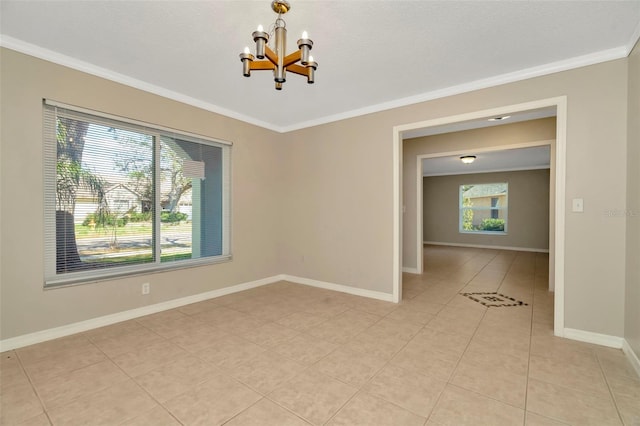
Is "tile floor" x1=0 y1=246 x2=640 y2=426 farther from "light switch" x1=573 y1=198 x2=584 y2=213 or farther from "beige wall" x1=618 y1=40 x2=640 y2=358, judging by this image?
"light switch" x1=573 y1=198 x2=584 y2=213

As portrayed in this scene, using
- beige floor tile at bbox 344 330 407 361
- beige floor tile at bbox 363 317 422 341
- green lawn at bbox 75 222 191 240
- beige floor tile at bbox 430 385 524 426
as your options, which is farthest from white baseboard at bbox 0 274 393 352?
beige floor tile at bbox 430 385 524 426

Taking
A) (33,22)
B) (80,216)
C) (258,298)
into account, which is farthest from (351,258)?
(33,22)

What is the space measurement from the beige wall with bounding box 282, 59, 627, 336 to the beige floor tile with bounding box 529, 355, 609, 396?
0.68 m

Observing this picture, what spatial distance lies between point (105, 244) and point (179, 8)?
2.48 metres

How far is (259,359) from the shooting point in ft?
7.72

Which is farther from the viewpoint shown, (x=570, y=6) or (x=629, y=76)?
(x=629, y=76)

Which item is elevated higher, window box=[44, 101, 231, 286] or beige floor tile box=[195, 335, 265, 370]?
window box=[44, 101, 231, 286]

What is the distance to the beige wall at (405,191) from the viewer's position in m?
2.58

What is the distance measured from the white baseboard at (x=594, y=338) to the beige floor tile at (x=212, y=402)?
9.72ft

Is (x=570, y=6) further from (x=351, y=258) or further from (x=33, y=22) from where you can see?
(x=33, y=22)

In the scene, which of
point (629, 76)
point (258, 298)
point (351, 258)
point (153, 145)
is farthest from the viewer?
point (351, 258)

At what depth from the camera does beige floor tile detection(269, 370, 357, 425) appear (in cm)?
173

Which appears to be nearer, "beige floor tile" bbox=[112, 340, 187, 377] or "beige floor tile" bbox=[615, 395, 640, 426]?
"beige floor tile" bbox=[615, 395, 640, 426]

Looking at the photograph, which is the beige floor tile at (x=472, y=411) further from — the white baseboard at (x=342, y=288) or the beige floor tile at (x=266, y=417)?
the white baseboard at (x=342, y=288)
